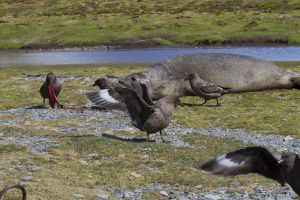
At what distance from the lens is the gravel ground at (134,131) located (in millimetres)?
14289

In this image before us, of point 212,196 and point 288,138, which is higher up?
point 212,196

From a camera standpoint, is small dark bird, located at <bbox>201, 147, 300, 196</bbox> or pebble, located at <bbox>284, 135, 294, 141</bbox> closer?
small dark bird, located at <bbox>201, 147, 300, 196</bbox>

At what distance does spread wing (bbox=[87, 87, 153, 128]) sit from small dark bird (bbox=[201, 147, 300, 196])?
307 inches

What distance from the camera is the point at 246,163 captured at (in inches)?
351

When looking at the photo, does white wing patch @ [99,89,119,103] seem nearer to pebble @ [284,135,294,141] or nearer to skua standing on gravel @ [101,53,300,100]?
pebble @ [284,135,294,141]

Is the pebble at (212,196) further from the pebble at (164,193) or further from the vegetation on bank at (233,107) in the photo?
the vegetation on bank at (233,107)

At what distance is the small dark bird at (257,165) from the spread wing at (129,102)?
779 centimetres

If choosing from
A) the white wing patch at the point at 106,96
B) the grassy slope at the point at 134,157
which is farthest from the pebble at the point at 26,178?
the white wing patch at the point at 106,96

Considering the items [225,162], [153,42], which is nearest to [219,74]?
[225,162]

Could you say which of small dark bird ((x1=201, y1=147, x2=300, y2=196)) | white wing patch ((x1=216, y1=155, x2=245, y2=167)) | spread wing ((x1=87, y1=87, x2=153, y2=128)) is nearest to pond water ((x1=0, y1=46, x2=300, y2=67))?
spread wing ((x1=87, y1=87, x2=153, y2=128))

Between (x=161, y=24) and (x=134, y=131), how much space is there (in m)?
73.6

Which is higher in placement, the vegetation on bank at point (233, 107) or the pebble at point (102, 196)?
the pebble at point (102, 196)

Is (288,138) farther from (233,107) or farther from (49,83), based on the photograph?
(49,83)

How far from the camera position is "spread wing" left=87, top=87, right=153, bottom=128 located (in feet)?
55.9
